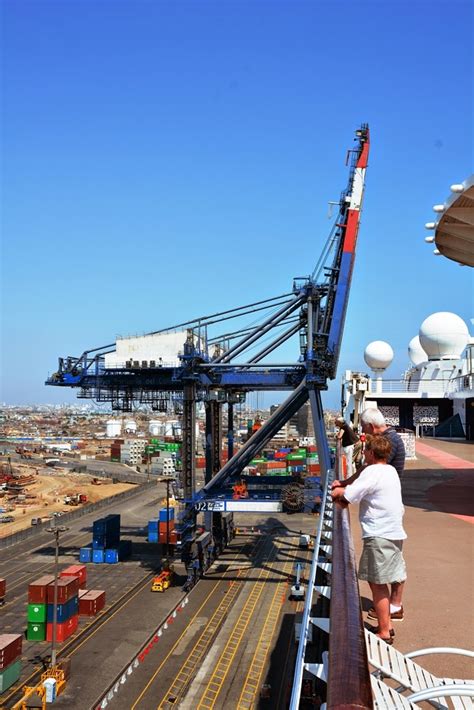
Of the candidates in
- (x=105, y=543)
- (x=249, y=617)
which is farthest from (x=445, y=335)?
(x=249, y=617)

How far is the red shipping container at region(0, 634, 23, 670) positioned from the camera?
2288 cm

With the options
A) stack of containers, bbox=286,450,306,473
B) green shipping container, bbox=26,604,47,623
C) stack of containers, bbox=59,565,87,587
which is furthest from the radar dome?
green shipping container, bbox=26,604,47,623

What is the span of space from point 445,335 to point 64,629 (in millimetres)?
44684

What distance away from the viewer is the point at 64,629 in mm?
27812

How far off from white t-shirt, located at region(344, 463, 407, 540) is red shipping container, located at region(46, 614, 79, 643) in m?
27.4

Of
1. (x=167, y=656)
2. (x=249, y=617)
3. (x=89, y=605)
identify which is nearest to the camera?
(x=167, y=656)

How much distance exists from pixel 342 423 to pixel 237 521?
52.0 meters

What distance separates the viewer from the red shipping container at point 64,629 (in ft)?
90.5

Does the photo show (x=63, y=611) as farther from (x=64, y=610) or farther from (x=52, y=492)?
(x=52, y=492)

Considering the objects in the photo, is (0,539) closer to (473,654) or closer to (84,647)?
(84,647)

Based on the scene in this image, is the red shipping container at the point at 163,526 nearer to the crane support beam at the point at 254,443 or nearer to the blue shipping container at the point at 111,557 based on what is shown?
the blue shipping container at the point at 111,557

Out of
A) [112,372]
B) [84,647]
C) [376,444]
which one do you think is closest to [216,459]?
Result: [112,372]

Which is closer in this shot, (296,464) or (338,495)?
(338,495)

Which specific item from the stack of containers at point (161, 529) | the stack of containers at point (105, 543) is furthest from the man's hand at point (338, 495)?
the stack of containers at point (161, 529)
